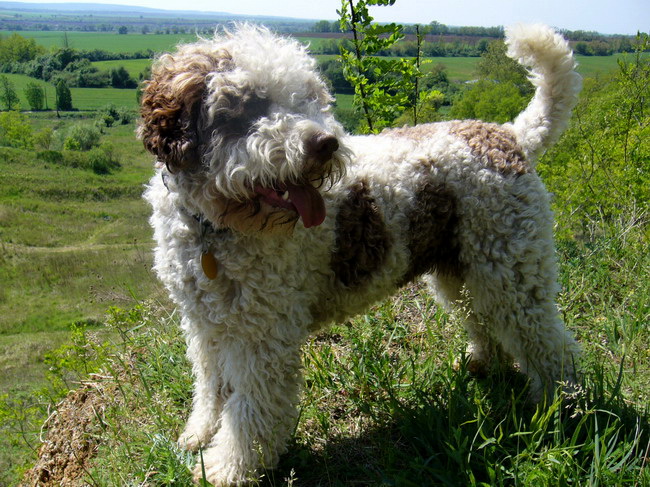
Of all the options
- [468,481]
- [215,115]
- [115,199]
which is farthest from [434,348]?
[115,199]

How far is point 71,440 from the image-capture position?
3205mm

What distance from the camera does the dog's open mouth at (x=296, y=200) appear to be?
2207mm

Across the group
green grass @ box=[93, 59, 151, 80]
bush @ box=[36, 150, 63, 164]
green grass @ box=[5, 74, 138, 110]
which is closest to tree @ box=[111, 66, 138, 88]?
green grass @ box=[93, 59, 151, 80]

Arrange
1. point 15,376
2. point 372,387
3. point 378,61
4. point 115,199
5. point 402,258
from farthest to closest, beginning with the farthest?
1. point 115,199
2. point 15,376
3. point 378,61
4. point 372,387
5. point 402,258

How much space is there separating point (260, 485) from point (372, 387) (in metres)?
0.84

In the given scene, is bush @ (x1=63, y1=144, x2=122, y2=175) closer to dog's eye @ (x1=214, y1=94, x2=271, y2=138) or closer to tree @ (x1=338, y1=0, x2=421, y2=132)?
tree @ (x1=338, y1=0, x2=421, y2=132)

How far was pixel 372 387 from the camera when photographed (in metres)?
3.08

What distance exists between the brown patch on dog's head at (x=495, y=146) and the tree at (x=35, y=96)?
103434mm

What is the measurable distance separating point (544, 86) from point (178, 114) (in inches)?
79.8

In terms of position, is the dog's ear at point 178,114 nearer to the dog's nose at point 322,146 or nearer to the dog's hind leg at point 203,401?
the dog's nose at point 322,146

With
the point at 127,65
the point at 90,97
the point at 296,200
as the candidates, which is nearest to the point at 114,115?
the point at 90,97

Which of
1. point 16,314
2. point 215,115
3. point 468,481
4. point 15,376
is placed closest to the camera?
point 215,115

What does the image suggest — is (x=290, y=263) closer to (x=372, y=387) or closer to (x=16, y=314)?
(x=372, y=387)

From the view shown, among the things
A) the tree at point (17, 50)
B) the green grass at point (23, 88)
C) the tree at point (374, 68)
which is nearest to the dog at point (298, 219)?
the tree at point (374, 68)
